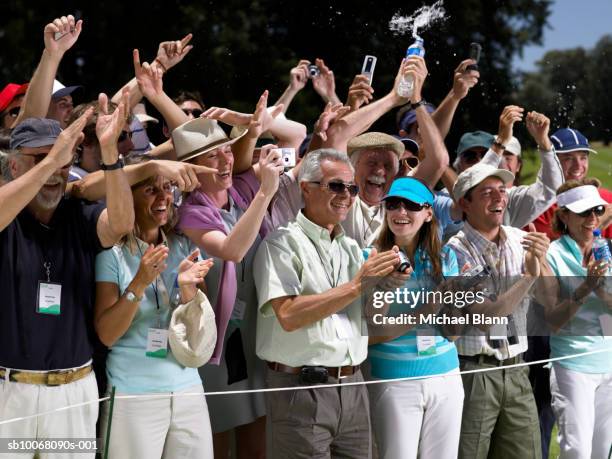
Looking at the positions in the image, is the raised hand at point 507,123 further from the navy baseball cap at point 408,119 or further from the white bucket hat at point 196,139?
the white bucket hat at point 196,139

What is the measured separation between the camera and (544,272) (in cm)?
468

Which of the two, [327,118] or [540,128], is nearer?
[327,118]

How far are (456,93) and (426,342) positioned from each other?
6.27ft

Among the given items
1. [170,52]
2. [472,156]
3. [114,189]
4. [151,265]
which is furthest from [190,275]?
[472,156]

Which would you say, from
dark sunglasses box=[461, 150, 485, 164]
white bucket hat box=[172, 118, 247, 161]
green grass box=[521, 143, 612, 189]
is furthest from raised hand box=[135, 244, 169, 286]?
green grass box=[521, 143, 612, 189]

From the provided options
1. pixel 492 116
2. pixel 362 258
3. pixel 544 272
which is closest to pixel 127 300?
pixel 362 258

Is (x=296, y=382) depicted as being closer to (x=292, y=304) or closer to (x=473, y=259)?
(x=292, y=304)

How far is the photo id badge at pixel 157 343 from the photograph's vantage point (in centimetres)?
391

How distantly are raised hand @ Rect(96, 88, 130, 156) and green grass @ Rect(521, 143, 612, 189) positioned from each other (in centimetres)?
485

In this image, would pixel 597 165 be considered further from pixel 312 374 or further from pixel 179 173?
pixel 179 173

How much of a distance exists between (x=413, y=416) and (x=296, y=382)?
53 centimetres

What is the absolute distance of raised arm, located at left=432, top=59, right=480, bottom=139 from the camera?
567cm

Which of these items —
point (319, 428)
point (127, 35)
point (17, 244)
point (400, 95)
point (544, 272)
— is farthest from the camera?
point (127, 35)

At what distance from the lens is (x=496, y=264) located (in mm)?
4688
